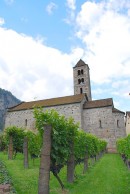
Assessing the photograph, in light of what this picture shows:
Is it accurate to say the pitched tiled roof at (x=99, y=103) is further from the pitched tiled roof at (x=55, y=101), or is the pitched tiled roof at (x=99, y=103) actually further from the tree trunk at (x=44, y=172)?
the tree trunk at (x=44, y=172)

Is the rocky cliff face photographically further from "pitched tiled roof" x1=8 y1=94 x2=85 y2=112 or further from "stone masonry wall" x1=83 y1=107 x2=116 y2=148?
"stone masonry wall" x1=83 y1=107 x2=116 y2=148

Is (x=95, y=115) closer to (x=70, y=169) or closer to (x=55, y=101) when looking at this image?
(x=55, y=101)

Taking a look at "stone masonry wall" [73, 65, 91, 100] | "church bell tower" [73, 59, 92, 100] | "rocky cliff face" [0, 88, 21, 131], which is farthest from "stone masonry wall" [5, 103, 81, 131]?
"rocky cliff face" [0, 88, 21, 131]

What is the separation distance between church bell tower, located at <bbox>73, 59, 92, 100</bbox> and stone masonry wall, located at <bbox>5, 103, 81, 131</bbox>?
1623 cm

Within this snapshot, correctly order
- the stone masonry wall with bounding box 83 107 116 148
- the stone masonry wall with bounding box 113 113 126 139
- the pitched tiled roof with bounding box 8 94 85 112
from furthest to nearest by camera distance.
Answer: the pitched tiled roof with bounding box 8 94 85 112 → the stone masonry wall with bounding box 113 113 126 139 → the stone masonry wall with bounding box 83 107 116 148

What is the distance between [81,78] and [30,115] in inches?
861

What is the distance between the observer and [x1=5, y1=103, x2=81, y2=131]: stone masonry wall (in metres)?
59.2

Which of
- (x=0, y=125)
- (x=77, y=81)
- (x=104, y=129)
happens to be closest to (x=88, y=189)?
(x=104, y=129)

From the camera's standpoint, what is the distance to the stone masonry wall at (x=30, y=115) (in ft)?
194

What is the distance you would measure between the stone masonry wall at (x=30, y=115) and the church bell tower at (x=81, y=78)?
16234 mm

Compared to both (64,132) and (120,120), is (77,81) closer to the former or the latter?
(120,120)

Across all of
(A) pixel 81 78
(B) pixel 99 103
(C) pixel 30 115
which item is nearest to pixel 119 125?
(B) pixel 99 103

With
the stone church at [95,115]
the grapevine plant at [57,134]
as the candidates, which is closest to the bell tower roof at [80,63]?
the stone church at [95,115]

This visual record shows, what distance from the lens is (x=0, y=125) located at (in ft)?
465
